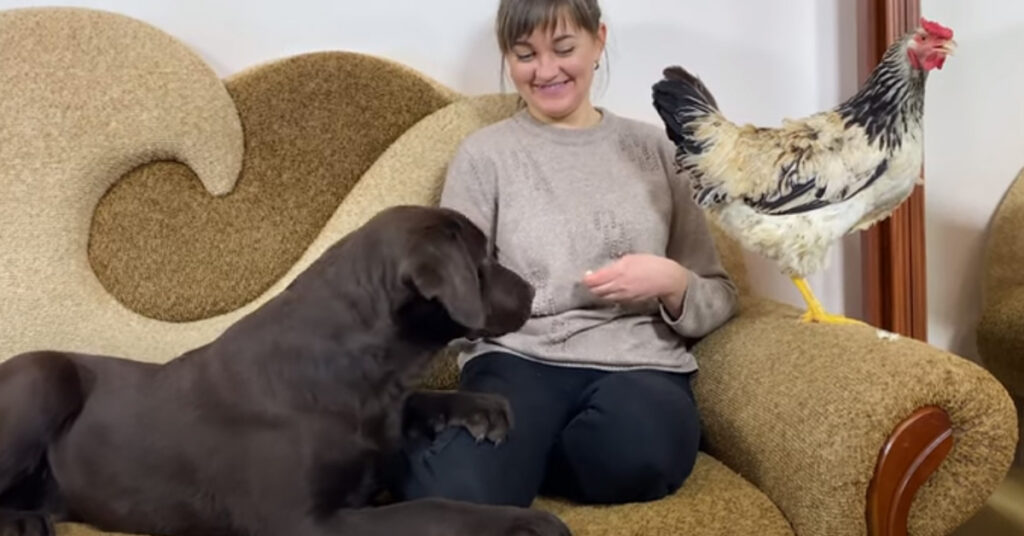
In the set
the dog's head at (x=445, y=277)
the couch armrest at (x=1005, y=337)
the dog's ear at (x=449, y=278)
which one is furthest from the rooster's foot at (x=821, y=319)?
the couch armrest at (x=1005, y=337)

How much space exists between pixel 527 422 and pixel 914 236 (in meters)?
1.08

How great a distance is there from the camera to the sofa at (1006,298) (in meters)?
2.02

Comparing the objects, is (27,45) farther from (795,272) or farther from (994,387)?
(994,387)

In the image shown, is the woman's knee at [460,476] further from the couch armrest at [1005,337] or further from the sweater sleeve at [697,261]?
the couch armrest at [1005,337]

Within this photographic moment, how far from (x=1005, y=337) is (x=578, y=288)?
1047 millimetres

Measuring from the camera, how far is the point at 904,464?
1.23m

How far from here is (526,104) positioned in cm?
168

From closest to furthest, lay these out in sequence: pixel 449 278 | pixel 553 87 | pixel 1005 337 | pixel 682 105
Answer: pixel 449 278, pixel 682 105, pixel 553 87, pixel 1005 337

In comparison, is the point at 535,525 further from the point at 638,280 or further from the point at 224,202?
the point at 224,202

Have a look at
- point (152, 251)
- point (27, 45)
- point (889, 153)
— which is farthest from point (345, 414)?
point (27, 45)

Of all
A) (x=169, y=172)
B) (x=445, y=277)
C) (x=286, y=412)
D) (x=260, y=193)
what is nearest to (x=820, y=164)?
(x=445, y=277)

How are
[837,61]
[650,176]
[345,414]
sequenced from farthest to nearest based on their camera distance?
[837,61]
[650,176]
[345,414]

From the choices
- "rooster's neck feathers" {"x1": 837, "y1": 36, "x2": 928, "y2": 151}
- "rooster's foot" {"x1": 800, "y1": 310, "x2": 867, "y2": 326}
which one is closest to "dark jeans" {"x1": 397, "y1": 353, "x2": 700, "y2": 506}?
"rooster's foot" {"x1": 800, "y1": 310, "x2": 867, "y2": 326}

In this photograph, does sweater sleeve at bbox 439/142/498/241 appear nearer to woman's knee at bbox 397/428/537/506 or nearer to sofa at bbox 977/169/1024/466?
woman's knee at bbox 397/428/537/506
